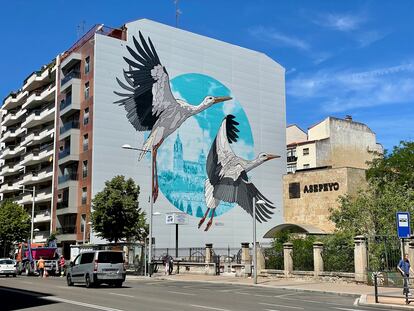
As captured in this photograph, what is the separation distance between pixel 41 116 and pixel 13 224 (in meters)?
15.2

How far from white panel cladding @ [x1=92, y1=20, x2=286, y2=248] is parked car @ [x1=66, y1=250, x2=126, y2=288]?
29.1 meters

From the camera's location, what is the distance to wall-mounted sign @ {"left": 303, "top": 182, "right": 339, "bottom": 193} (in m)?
58.3

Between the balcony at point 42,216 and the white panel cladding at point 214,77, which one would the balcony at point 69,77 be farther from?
the balcony at point 42,216

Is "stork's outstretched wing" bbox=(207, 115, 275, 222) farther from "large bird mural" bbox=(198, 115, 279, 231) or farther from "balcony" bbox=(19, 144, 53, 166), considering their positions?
"balcony" bbox=(19, 144, 53, 166)

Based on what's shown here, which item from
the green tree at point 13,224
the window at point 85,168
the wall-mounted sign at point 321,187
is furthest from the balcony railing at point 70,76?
the wall-mounted sign at point 321,187

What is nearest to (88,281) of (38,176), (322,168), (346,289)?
(346,289)

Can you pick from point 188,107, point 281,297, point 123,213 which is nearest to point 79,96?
point 188,107

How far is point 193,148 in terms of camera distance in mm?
63969

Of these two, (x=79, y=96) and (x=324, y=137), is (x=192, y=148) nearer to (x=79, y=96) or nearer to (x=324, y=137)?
(x=79, y=96)

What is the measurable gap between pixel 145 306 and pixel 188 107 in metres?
48.4

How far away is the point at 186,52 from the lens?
66250 mm

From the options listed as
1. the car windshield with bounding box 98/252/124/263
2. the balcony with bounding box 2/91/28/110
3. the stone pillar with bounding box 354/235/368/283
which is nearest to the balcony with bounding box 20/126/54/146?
the balcony with bounding box 2/91/28/110

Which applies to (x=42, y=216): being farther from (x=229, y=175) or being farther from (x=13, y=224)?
(x=229, y=175)

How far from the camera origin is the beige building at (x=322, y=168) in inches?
2283
